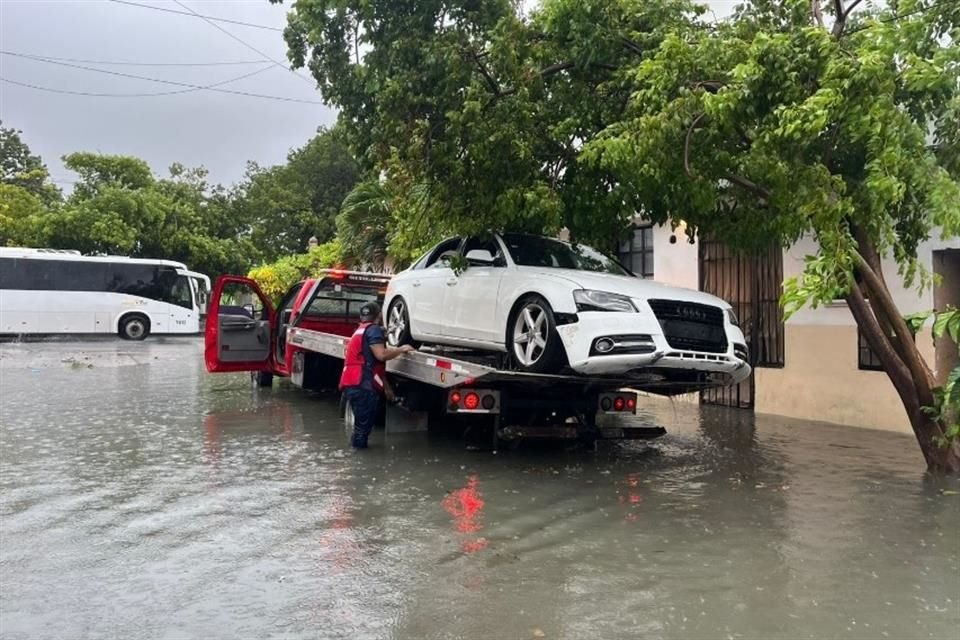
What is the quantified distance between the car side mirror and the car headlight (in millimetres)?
1500

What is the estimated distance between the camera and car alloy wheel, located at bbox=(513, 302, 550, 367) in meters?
7.06

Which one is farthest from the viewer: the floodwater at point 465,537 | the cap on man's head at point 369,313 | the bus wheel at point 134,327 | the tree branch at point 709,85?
the bus wheel at point 134,327

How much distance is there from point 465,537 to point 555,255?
11.4ft

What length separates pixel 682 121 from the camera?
22.2 feet

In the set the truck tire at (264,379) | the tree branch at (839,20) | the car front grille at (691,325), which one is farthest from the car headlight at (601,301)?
the truck tire at (264,379)

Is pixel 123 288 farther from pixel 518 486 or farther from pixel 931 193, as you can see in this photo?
pixel 931 193

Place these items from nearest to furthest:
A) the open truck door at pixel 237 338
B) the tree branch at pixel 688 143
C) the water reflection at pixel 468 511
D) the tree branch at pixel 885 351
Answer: the water reflection at pixel 468 511 < the tree branch at pixel 688 143 < the tree branch at pixel 885 351 < the open truck door at pixel 237 338

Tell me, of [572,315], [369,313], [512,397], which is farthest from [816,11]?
[369,313]

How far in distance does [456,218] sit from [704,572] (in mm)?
4842

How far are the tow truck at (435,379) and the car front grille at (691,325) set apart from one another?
0.54 m

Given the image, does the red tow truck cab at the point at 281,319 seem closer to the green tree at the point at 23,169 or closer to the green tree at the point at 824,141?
the green tree at the point at 824,141

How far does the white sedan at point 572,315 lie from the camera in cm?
663

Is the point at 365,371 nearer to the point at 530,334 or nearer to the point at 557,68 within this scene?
the point at 530,334

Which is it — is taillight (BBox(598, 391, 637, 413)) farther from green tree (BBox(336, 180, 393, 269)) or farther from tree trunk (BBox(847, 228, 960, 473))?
green tree (BBox(336, 180, 393, 269))
